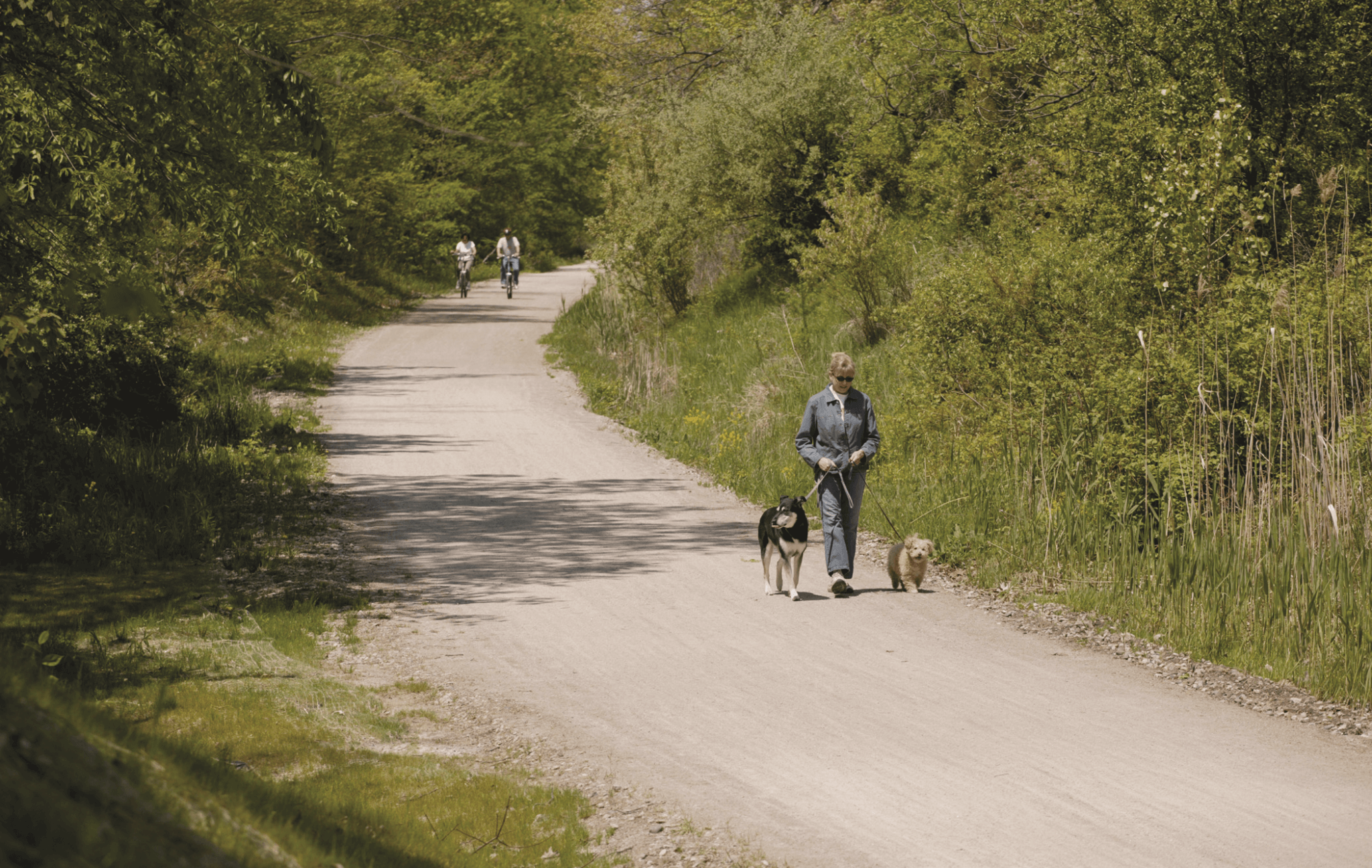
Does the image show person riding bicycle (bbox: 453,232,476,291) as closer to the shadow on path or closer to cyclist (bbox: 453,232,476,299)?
cyclist (bbox: 453,232,476,299)

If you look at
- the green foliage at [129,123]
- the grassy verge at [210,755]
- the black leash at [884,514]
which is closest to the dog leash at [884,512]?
the black leash at [884,514]

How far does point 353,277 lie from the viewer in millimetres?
40000

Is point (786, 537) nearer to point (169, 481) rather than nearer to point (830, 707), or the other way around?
point (830, 707)

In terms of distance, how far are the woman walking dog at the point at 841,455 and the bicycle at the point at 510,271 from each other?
34.1m

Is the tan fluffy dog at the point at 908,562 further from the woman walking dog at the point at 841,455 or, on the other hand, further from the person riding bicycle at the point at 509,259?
the person riding bicycle at the point at 509,259

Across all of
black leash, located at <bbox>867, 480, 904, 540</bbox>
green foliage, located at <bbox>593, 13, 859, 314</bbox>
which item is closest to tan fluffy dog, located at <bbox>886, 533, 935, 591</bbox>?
black leash, located at <bbox>867, 480, 904, 540</bbox>

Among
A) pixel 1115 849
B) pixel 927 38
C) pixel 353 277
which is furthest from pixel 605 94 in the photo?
pixel 1115 849

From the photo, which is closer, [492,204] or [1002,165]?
[1002,165]

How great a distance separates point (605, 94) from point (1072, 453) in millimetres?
26112

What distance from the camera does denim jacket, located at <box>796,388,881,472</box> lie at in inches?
412

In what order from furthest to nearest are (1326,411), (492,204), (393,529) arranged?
(492,204), (393,529), (1326,411)

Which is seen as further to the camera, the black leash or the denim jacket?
the black leash

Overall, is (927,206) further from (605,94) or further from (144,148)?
(144,148)

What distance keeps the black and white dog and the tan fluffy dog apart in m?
0.82
